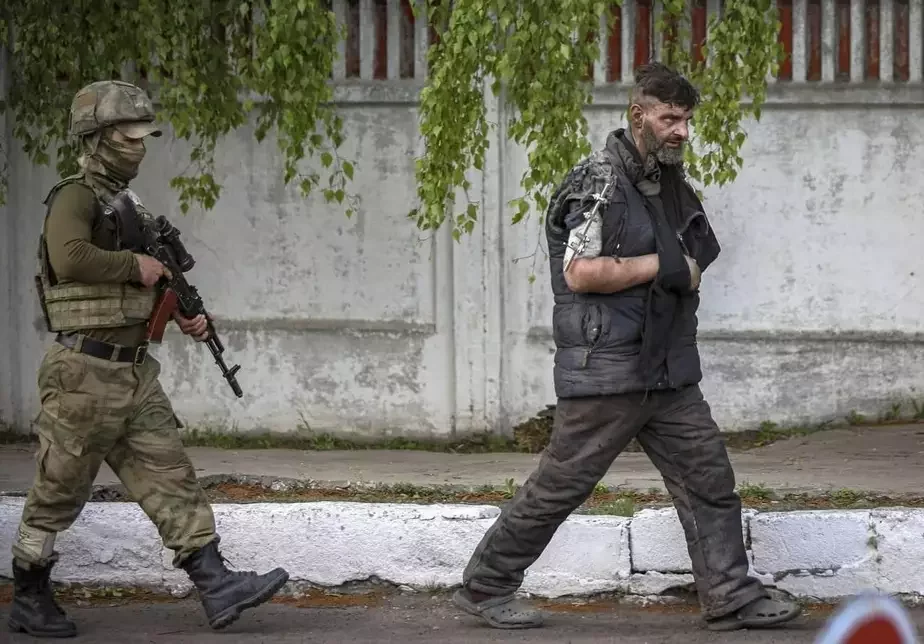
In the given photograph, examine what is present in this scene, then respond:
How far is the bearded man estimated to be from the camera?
459 cm

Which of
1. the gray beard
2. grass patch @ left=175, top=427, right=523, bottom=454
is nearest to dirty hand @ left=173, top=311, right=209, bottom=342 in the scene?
the gray beard

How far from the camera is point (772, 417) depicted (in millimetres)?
8211

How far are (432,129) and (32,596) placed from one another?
2.99m

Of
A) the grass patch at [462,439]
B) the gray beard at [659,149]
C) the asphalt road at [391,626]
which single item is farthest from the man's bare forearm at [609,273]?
the grass patch at [462,439]

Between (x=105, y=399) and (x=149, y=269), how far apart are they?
1.48 feet

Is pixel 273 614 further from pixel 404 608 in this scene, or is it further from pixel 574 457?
pixel 574 457

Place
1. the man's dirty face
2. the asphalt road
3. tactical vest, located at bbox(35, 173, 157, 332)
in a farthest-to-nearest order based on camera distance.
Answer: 1. the asphalt road
2. tactical vest, located at bbox(35, 173, 157, 332)
3. the man's dirty face

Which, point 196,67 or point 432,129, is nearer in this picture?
point 432,129

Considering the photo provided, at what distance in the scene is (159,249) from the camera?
4.89m

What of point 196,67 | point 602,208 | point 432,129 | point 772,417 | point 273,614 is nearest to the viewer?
point 602,208

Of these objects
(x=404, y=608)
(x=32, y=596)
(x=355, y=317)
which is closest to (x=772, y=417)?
(x=355, y=317)

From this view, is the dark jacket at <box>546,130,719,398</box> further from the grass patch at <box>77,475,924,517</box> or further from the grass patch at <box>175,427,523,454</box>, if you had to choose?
the grass patch at <box>175,427,523,454</box>

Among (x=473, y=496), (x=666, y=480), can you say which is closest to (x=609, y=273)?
(x=666, y=480)

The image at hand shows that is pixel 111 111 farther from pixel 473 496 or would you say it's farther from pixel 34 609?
pixel 473 496
